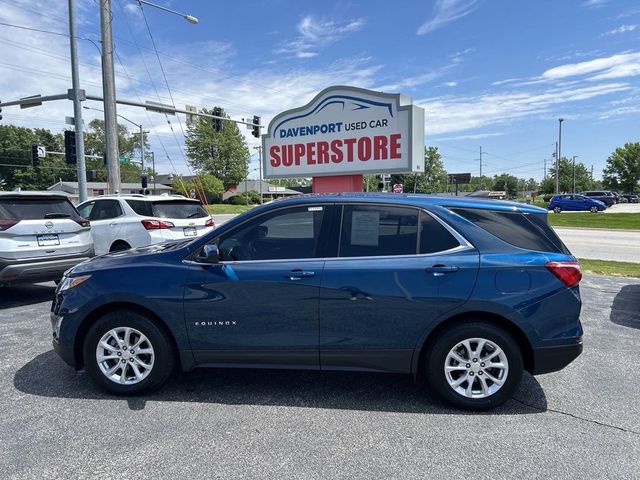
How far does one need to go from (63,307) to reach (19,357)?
1.44 metres

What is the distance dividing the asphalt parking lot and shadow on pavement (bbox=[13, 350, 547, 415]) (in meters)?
0.02

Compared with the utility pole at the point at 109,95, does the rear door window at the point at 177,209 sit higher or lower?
lower

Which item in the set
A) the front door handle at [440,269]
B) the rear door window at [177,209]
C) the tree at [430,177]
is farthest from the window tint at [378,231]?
the tree at [430,177]

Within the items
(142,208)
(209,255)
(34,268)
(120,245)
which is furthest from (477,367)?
(120,245)

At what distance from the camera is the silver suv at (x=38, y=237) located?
634 cm

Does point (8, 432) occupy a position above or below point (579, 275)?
below

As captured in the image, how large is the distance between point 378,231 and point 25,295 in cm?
692

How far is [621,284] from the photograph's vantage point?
27.6 feet

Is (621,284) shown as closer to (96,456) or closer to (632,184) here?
(96,456)

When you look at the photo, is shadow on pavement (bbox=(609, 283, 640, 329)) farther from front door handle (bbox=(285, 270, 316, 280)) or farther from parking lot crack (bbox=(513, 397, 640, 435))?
front door handle (bbox=(285, 270, 316, 280))

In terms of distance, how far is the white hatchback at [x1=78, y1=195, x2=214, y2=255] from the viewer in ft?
27.0

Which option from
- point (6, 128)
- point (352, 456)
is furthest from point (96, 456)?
point (6, 128)

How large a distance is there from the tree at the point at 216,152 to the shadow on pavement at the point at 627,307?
72314mm

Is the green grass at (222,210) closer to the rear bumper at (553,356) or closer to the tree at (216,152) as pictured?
the tree at (216,152)
